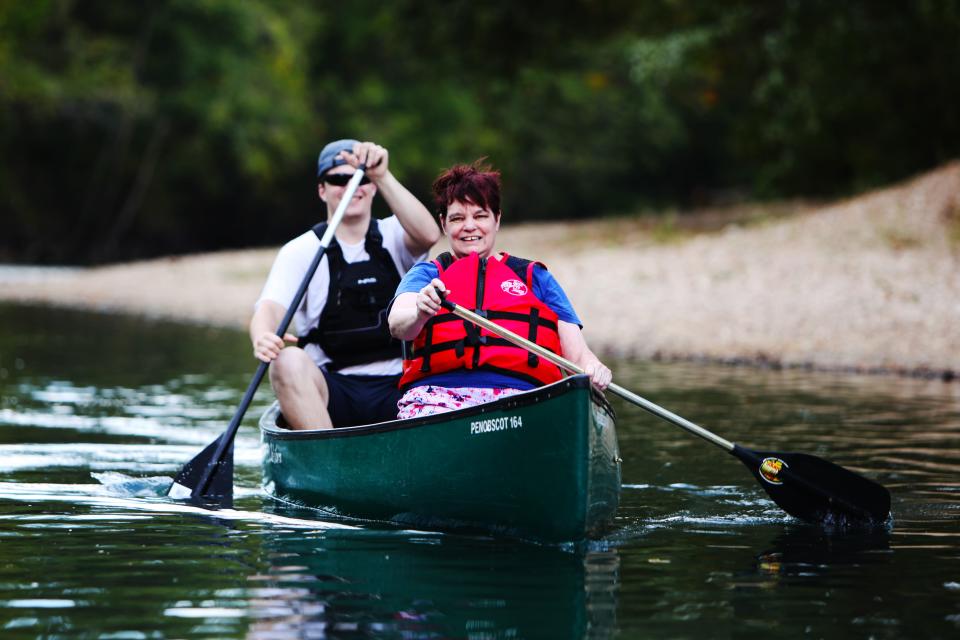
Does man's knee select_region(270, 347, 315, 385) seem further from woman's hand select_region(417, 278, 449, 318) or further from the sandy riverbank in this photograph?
the sandy riverbank

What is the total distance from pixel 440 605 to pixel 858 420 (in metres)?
5.06

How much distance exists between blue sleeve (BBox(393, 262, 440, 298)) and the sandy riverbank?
262 inches

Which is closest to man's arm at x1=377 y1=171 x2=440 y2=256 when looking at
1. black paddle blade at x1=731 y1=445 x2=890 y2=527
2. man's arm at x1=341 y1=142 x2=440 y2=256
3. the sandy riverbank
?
man's arm at x1=341 y1=142 x2=440 y2=256

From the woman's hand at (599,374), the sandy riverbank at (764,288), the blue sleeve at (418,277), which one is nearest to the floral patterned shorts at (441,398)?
the woman's hand at (599,374)

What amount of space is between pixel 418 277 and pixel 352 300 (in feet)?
3.15

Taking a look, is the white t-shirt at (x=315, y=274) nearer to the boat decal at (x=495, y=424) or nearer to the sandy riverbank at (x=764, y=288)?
the boat decal at (x=495, y=424)

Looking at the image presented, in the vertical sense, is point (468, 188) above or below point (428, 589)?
above

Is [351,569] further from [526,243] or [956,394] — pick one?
[526,243]

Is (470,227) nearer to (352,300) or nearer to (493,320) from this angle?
(493,320)

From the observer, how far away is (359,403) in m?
6.34

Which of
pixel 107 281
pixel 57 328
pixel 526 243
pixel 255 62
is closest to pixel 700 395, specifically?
pixel 57 328

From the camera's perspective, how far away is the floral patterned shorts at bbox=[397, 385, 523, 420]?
5.32m

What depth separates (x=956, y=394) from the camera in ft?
32.8

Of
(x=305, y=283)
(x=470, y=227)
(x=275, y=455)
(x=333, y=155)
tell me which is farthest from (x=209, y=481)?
(x=470, y=227)
